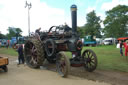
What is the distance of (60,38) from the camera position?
661 cm

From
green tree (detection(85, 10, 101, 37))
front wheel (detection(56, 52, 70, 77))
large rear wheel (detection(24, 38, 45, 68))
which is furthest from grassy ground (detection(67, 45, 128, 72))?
green tree (detection(85, 10, 101, 37))

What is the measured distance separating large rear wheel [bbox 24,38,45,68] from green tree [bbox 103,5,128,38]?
1245 inches

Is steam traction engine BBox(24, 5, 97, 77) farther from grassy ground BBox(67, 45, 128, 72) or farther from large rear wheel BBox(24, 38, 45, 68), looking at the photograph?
grassy ground BBox(67, 45, 128, 72)

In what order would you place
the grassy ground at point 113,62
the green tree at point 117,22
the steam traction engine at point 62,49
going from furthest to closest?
the green tree at point 117,22 → the grassy ground at point 113,62 → the steam traction engine at point 62,49

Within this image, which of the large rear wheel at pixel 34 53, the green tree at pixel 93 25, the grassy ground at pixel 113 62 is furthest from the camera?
the green tree at pixel 93 25

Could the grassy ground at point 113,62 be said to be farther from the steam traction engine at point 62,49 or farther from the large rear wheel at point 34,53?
the large rear wheel at point 34,53

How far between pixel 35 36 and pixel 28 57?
126 centimetres

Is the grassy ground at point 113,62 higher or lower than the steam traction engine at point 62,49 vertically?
lower

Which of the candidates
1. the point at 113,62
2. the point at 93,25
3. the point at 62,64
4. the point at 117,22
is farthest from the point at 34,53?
the point at 93,25

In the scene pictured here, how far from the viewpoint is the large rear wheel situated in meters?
6.46

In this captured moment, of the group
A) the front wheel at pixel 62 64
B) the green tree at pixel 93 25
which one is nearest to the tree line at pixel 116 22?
the green tree at pixel 93 25

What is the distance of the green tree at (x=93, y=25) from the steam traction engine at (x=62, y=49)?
45.3 meters

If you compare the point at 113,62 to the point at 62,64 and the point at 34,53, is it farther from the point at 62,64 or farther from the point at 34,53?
the point at 34,53

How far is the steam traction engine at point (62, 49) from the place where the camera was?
5.52 meters
